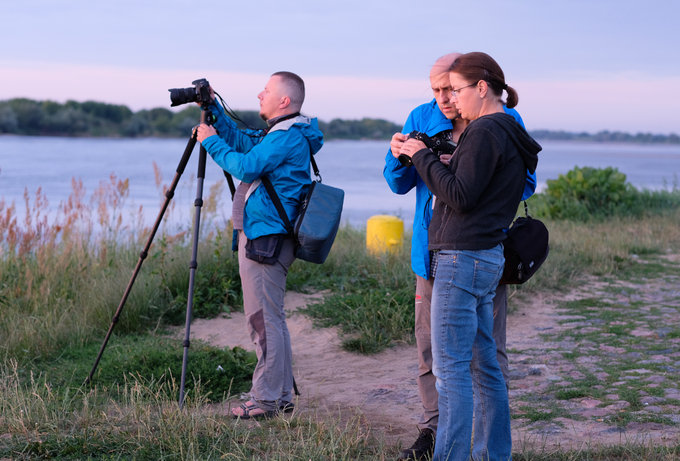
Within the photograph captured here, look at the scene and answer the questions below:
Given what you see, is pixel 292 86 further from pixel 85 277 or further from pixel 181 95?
pixel 85 277

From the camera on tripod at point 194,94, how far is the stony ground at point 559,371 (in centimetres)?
206

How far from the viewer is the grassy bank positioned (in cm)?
370

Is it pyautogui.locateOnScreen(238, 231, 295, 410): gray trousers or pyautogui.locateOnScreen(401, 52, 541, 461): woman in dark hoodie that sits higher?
pyautogui.locateOnScreen(401, 52, 541, 461): woman in dark hoodie

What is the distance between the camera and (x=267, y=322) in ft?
14.8

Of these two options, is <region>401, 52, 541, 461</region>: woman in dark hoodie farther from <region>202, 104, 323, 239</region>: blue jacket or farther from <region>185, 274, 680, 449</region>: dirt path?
<region>202, 104, 323, 239</region>: blue jacket

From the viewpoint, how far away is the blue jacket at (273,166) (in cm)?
431

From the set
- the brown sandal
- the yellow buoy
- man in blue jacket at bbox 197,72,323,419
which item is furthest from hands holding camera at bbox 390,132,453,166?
the yellow buoy

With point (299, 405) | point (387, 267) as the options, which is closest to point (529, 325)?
point (387, 267)

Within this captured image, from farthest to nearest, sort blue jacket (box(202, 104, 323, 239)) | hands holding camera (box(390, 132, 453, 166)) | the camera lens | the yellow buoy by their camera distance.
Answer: the yellow buoy, the camera lens, blue jacket (box(202, 104, 323, 239)), hands holding camera (box(390, 132, 453, 166))

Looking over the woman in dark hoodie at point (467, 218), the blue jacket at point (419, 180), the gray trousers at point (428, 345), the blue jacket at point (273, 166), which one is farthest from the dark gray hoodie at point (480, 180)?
the blue jacket at point (273, 166)

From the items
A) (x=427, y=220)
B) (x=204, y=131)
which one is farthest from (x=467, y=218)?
(x=204, y=131)

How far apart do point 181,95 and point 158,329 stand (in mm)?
2952

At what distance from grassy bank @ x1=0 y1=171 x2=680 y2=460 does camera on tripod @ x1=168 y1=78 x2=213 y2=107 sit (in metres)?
1.78

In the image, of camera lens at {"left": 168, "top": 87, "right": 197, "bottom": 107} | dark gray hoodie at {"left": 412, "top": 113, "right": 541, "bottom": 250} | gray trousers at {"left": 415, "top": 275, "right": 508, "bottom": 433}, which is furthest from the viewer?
camera lens at {"left": 168, "top": 87, "right": 197, "bottom": 107}
